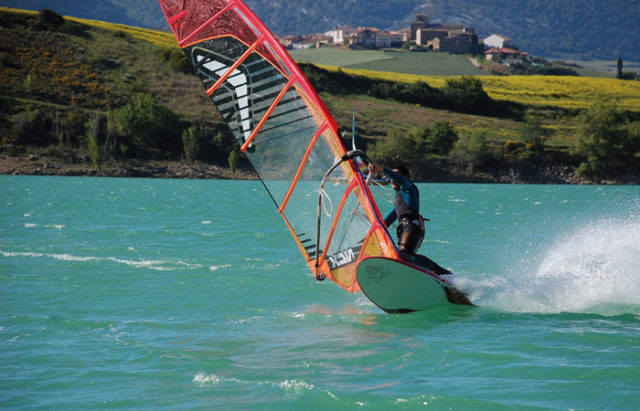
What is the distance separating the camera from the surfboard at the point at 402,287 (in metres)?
7.67

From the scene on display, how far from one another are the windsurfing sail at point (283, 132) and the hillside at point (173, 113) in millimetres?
55235

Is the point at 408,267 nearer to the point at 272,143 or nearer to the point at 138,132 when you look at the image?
the point at 272,143

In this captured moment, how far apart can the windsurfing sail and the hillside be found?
55.2 meters

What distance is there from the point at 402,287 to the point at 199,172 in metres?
57.9

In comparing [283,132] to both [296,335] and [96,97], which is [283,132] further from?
[96,97]

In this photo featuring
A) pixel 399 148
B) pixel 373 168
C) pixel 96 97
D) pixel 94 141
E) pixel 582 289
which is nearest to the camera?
pixel 373 168

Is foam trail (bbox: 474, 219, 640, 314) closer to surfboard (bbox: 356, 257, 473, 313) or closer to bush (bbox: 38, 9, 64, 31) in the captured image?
surfboard (bbox: 356, 257, 473, 313)

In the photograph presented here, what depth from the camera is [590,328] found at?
25.7 ft

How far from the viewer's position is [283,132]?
26.8ft

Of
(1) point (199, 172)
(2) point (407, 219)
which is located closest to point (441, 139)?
(1) point (199, 172)

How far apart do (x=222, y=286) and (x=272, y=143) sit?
11.4 feet

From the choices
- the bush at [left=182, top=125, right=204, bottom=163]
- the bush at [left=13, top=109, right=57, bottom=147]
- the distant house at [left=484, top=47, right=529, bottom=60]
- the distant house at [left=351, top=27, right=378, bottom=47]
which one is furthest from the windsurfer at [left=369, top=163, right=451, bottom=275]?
the distant house at [left=351, top=27, right=378, bottom=47]

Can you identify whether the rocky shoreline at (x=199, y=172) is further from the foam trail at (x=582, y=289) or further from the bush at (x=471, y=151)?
the foam trail at (x=582, y=289)

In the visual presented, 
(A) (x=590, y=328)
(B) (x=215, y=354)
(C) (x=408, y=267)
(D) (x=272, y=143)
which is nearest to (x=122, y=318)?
(B) (x=215, y=354)
